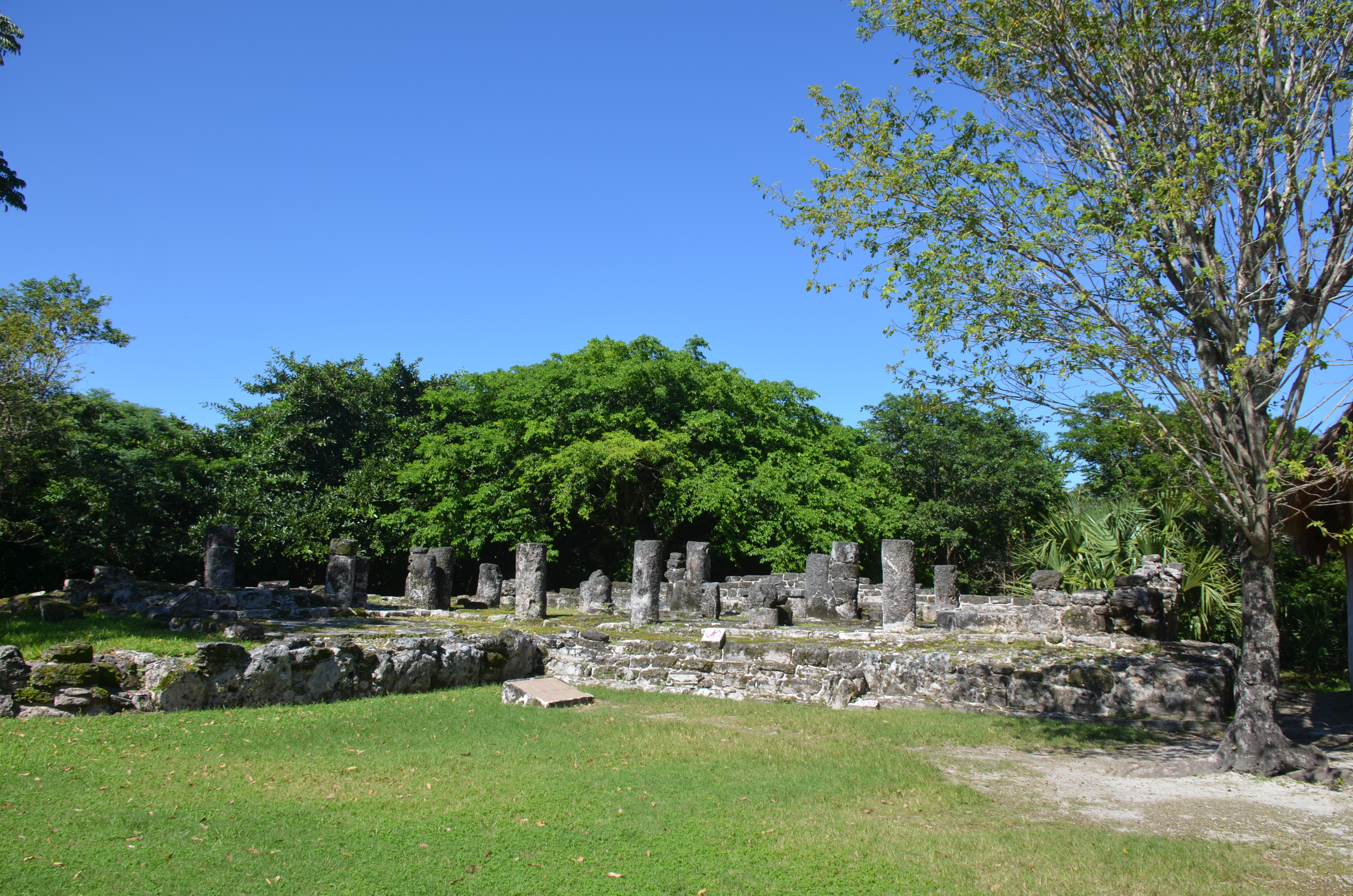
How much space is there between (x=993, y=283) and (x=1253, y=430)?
2629 mm

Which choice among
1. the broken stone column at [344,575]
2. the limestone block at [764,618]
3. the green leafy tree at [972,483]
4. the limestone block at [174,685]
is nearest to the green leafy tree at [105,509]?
the broken stone column at [344,575]

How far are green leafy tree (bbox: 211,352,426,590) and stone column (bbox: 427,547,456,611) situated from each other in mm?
5155

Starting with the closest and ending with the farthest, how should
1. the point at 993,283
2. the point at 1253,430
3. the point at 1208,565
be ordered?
the point at 1253,430, the point at 993,283, the point at 1208,565

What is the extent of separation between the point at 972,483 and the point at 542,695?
1910cm

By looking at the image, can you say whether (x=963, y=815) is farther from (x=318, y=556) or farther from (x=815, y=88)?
(x=318, y=556)

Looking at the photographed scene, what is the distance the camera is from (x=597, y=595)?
820 inches

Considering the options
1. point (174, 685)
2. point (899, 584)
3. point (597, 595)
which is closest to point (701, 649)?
point (899, 584)

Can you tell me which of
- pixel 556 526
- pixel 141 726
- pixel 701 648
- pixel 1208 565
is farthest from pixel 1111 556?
pixel 141 726

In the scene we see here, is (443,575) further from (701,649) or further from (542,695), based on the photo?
(542,695)

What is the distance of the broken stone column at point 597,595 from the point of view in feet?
67.9

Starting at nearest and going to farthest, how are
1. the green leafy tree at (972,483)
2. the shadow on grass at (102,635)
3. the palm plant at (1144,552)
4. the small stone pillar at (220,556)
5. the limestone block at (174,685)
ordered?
the limestone block at (174,685)
the shadow on grass at (102,635)
the palm plant at (1144,552)
the small stone pillar at (220,556)
the green leafy tree at (972,483)

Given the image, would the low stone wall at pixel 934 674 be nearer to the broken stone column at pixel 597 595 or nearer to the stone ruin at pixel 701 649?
the stone ruin at pixel 701 649

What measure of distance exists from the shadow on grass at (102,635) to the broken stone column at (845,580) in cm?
1102

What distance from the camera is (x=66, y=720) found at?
8.09 meters
